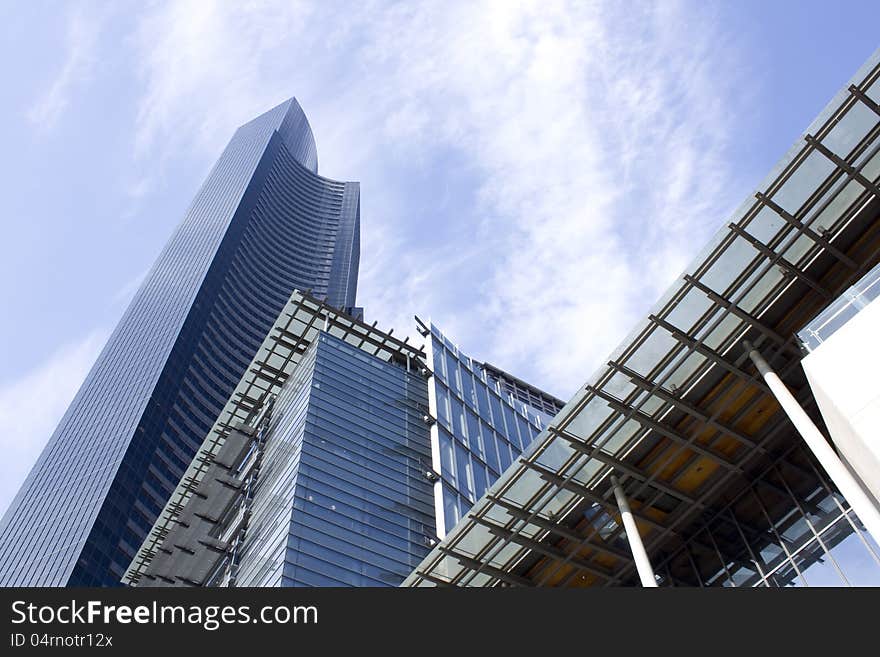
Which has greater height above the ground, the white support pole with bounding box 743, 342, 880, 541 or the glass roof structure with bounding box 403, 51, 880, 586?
the glass roof structure with bounding box 403, 51, 880, 586

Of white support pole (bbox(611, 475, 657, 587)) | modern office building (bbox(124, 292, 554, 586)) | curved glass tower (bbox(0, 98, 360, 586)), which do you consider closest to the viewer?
white support pole (bbox(611, 475, 657, 587))

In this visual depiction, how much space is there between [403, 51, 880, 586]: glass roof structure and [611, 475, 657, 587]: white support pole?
0.43 m

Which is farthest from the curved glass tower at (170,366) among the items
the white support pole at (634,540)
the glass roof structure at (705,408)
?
the white support pole at (634,540)

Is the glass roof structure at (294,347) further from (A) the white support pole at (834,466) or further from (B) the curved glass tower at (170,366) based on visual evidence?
(B) the curved glass tower at (170,366)

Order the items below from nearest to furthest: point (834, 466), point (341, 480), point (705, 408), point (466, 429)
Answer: point (834, 466) → point (705, 408) → point (341, 480) → point (466, 429)

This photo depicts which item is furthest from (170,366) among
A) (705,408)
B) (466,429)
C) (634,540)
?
(705,408)

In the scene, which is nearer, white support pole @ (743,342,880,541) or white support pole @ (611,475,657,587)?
white support pole @ (743,342,880,541)

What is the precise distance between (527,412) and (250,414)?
817 inches

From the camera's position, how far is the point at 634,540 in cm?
2042

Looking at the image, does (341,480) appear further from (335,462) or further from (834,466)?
(834,466)

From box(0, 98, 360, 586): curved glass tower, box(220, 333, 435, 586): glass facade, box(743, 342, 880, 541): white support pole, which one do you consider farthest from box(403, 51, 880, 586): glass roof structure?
box(0, 98, 360, 586): curved glass tower

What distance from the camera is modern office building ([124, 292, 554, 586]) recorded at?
34438mm

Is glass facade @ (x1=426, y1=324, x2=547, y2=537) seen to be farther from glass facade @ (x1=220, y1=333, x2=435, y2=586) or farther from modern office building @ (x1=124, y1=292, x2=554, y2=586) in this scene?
glass facade @ (x1=220, y1=333, x2=435, y2=586)

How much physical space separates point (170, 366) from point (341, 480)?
92.1m
